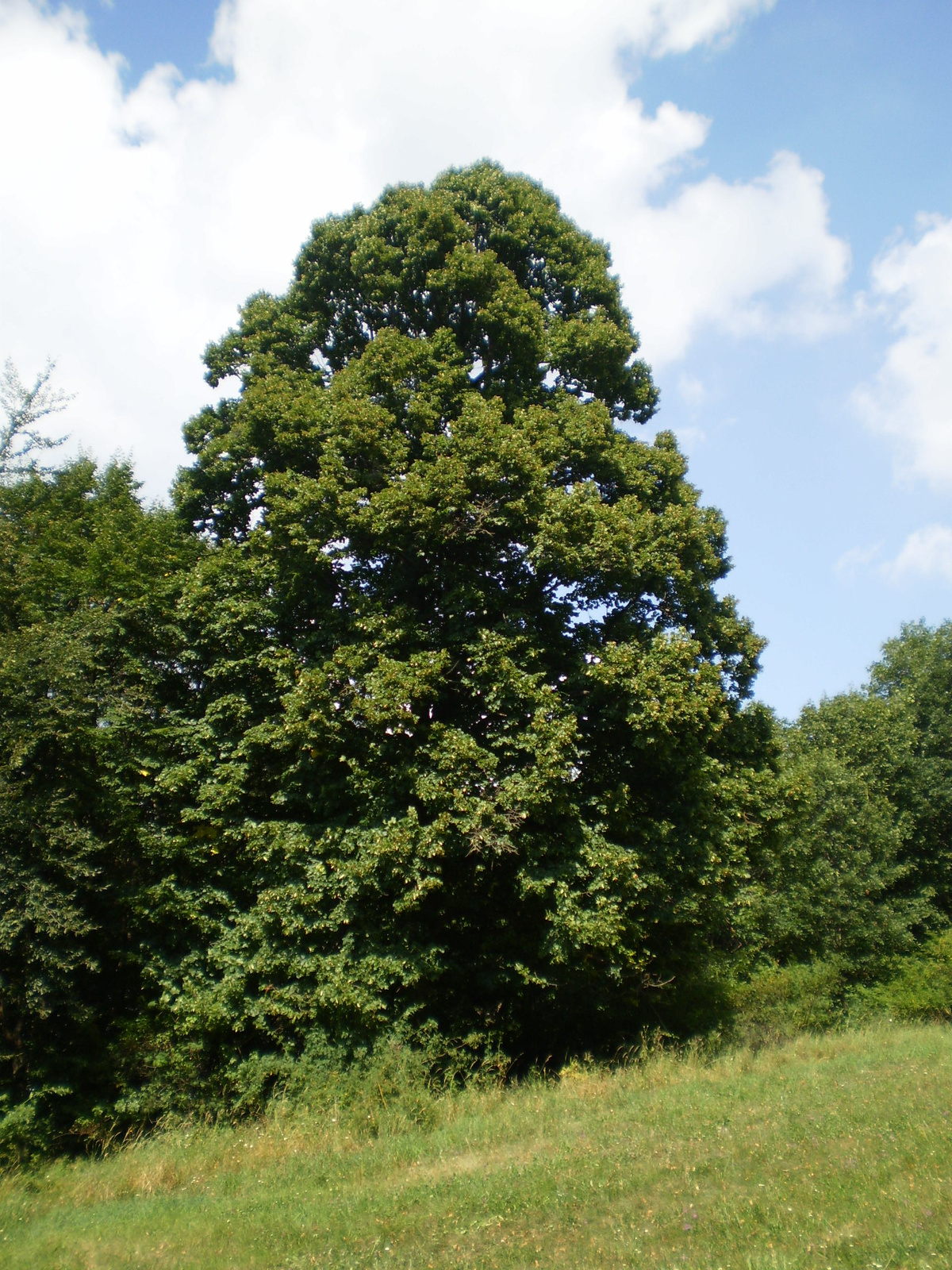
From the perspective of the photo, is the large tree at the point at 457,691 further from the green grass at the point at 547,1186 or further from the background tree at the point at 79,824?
the green grass at the point at 547,1186

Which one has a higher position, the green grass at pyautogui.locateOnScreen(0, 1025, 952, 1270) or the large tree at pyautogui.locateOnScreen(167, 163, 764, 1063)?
the large tree at pyautogui.locateOnScreen(167, 163, 764, 1063)

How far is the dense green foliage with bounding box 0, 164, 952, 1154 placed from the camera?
40.5 ft

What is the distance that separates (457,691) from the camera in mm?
14148

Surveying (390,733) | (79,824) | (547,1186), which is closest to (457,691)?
(390,733)

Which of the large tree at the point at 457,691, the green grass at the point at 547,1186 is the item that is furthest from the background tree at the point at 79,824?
the green grass at the point at 547,1186

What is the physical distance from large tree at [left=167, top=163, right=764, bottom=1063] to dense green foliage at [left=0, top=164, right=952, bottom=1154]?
7 cm

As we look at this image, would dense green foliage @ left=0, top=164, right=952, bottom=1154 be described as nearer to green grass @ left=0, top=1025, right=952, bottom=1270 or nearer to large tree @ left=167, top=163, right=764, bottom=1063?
large tree @ left=167, top=163, right=764, bottom=1063

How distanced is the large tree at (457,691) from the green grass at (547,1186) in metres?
2.33

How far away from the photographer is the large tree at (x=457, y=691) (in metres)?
12.3

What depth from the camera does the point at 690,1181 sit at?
7.14m

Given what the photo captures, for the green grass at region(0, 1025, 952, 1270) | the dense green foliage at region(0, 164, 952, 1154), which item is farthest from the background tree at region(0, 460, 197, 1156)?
the green grass at region(0, 1025, 952, 1270)

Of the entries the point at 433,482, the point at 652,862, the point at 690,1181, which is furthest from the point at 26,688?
the point at 690,1181

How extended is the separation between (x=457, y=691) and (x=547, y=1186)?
8.05 meters

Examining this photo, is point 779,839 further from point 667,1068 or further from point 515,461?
point 515,461
